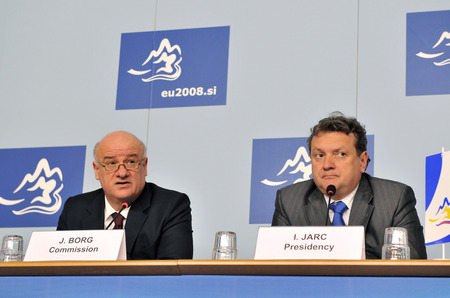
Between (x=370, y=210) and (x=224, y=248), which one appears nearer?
(x=224, y=248)

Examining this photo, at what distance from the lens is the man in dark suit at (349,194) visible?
10.1 feet

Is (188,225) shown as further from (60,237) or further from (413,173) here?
(413,173)

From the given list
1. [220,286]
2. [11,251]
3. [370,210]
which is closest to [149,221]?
[11,251]

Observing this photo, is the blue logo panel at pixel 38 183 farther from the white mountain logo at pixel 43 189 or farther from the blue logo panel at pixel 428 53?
the blue logo panel at pixel 428 53

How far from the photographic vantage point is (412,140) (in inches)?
157

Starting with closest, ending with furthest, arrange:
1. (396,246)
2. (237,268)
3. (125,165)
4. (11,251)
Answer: (237,268)
(396,246)
(11,251)
(125,165)

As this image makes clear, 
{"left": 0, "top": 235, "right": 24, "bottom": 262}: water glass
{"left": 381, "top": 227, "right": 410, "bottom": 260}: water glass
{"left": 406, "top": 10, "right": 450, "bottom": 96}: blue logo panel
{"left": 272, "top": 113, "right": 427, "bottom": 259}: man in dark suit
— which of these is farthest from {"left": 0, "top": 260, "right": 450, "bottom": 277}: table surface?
{"left": 406, "top": 10, "right": 450, "bottom": 96}: blue logo panel

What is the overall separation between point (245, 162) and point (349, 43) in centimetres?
87

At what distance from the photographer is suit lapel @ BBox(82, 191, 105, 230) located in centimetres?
338

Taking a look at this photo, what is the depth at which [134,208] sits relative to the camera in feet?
11.1

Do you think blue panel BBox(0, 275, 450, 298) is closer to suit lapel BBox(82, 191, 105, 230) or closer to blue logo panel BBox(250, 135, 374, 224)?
suit lapel BBox(82, 191, 105, 230)

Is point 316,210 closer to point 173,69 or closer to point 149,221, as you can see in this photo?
point 149,221

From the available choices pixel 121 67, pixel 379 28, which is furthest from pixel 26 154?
pixel 379 28

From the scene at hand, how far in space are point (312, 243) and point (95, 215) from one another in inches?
56.6
